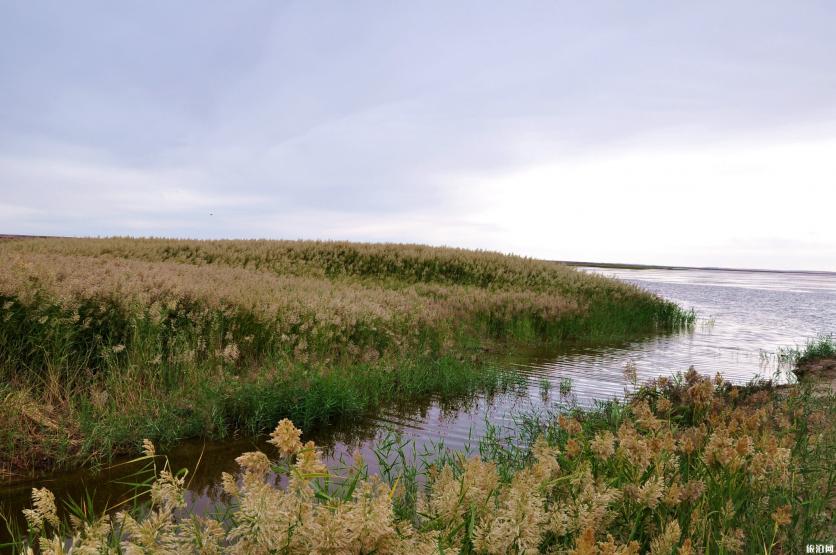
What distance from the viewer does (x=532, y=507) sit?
229 centimetres

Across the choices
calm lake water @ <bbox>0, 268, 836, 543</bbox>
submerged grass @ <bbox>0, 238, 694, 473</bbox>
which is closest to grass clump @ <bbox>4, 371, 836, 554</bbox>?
calm lake water @ <bbox>0, 268, 836, 543</bbox>

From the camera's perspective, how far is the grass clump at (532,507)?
203cm

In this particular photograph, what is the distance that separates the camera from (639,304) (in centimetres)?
2022

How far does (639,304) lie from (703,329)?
2193mm

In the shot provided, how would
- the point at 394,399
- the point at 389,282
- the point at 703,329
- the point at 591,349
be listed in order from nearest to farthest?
1. the point at 394,399
2. the point at 591,349
3. the point at 703,329
4. the point at 389,282

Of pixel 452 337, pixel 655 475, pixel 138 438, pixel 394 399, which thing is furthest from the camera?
pixel 452 337

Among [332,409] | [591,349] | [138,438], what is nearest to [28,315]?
[138,438]

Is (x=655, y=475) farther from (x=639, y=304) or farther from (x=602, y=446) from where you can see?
(x=639, y=304)

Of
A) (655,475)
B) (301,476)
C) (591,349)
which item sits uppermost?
(301,476)

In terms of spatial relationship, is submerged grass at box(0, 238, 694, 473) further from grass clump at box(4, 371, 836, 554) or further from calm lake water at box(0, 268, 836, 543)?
grass clump at box(4, 371, 836, 554)

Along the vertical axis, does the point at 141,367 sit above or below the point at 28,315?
below

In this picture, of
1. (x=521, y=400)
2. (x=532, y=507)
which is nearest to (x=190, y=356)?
(x=521, y=400)

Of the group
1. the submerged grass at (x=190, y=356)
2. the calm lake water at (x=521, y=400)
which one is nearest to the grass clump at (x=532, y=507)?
the calm lake water at (x=521, y=400)

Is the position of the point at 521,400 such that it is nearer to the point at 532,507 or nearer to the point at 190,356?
the point at 190,356
